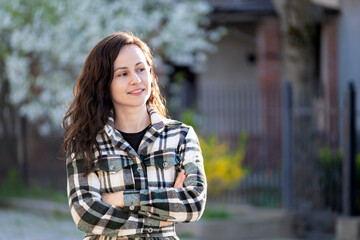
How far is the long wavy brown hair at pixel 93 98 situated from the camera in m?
3.08

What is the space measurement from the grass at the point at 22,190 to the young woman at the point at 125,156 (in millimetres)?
8896

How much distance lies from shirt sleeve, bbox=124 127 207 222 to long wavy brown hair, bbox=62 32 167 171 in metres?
0.27

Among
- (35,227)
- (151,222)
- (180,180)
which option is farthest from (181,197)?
(35,227)

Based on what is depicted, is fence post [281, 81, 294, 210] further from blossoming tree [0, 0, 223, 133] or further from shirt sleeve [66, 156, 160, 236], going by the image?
shirt sleeve [66, 156, 160, 236]

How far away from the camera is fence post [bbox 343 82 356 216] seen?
8492mm

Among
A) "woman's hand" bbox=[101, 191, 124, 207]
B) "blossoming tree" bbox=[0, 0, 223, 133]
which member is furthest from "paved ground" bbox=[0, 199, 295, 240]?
"woman's hand" bbox=[101, 191, 124, 207]

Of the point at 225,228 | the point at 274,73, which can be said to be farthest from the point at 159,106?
the point at 274,73

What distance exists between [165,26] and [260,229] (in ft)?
16.3

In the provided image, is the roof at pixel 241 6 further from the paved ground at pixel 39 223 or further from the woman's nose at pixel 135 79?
the woman's nose at pixel 135 79

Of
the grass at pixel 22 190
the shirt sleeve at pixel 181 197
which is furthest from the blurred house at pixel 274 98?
the shirt sleeve at pixel 181 197

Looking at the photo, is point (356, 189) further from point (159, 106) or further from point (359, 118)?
point (159, 106)

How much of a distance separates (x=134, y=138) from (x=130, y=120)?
0.09 metres

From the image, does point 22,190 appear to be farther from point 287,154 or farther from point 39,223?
point 287,154

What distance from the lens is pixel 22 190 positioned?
1252 cm
